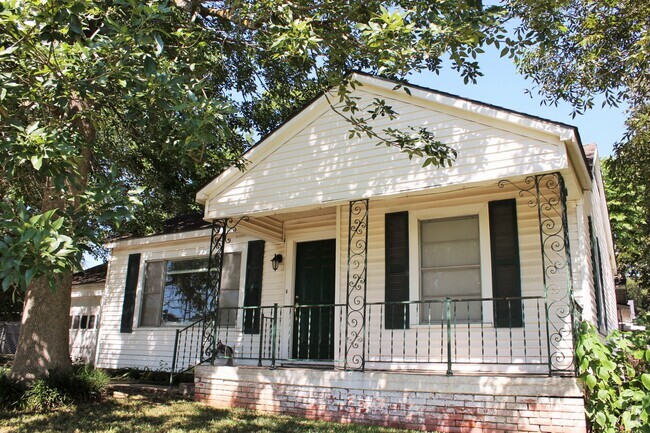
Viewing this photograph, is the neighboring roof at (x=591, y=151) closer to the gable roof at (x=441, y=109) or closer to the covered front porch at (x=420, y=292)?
the gable roof at (x=441, y=109)

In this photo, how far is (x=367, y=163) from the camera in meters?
8.01

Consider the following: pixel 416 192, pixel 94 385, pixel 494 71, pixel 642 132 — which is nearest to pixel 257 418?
pixel 94 385

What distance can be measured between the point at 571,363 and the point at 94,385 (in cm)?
698

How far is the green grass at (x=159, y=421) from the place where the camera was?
6582 mm

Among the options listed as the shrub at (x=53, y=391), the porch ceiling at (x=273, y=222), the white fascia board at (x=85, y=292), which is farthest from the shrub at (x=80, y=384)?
the white fascia board at (x=85, y=292)

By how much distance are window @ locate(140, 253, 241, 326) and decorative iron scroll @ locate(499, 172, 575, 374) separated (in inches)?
241

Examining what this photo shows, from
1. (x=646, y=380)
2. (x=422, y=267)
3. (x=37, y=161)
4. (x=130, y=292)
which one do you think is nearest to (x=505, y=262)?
(x=422, y=267)

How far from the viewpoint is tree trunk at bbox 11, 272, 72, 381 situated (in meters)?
8.44

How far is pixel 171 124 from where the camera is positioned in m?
6.57

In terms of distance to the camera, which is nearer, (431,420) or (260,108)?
(431,420)

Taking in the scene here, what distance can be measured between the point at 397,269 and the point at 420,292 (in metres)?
0.50

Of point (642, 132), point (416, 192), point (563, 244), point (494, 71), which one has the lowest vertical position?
point (563, 244)

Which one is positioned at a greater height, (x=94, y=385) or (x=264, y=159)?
(x=264, y=159)

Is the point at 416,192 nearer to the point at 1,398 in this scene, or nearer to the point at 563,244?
the point at 563,244
